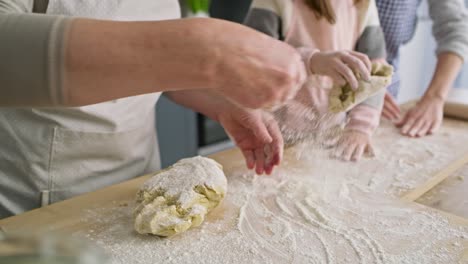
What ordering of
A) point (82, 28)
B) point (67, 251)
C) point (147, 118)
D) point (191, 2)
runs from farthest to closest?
1. point (191, 2)
2. point (147, 118)
3. point (82, 28)
4. point (67, 251)

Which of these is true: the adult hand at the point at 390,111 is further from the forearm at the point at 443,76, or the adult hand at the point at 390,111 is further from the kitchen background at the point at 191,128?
the kitchen background at the point at 191,128

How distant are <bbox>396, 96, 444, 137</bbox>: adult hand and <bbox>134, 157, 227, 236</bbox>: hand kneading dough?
0.62m

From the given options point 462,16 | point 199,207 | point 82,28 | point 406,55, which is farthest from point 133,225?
point 406,55

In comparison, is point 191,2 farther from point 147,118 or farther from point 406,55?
point 406,55

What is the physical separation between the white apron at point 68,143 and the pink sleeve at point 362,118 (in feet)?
1.67

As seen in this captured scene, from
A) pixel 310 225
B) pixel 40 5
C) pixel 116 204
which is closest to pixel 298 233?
pixel 310 225

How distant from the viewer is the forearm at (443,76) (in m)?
1.33

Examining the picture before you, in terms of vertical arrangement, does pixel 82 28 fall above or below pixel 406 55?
above

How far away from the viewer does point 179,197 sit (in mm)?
717

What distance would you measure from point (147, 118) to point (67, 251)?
77 centimetres

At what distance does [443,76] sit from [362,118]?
0.43 metres

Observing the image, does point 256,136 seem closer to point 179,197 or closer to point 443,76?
point 179,197

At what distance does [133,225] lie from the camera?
0.71m

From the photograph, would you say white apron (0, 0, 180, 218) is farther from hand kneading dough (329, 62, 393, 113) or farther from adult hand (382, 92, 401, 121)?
adult hand (382, 92, 401, 121)
